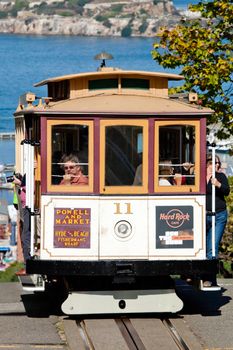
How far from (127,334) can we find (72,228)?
49.4 inches

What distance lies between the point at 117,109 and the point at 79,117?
1.26ft

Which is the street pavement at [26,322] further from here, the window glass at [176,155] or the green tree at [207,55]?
the green tree at [207,55]

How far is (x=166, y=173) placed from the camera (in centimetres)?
1340

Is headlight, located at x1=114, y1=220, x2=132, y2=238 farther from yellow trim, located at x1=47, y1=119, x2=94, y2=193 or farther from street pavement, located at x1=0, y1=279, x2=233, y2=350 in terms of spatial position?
street pavement, located at x1=0, y1=279, x2=233, y2=350

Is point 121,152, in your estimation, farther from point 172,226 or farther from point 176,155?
point 172,226

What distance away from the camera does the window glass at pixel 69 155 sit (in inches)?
523

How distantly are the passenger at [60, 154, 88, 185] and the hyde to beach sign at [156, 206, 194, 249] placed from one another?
82cm

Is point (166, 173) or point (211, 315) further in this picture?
point (211, 315)

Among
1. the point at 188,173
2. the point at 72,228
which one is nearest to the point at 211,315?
the point at 188,173

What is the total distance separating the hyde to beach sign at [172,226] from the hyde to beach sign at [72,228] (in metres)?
0.70

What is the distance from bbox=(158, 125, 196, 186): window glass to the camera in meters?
13.4

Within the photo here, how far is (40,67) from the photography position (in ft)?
514

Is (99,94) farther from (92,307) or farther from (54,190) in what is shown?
(92,307)

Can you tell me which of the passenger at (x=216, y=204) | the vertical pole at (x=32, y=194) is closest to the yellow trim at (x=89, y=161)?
the vertical pole at (x=32, y=194)
